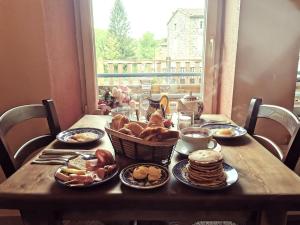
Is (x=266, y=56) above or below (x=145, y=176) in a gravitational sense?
above

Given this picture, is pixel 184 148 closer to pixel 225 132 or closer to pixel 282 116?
pixel 225 132

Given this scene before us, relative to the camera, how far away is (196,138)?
95cm

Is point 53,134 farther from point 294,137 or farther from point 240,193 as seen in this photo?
point 294,137

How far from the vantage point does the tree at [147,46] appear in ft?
6.63

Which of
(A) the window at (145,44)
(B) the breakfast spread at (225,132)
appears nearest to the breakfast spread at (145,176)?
(B) the breakfast spread at (225,132)

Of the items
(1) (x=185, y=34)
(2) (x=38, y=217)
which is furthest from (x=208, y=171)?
(1) (x=185, y=34)

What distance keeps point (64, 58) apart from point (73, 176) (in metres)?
1.21

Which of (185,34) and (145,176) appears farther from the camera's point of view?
(185,34)

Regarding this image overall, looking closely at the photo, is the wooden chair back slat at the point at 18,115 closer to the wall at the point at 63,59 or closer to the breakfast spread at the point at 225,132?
the wall at the point at 63,59

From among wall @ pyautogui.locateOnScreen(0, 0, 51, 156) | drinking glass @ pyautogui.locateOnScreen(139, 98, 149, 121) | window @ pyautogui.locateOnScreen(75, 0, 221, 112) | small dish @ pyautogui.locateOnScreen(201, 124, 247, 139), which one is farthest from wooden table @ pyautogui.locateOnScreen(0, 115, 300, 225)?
window @ pyautogui.locateOnScreen(75, 0, 221, 112)

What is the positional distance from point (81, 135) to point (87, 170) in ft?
1.14

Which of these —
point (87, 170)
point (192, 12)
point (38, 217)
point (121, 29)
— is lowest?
point (38, 217)

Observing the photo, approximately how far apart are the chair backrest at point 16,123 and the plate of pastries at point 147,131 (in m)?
0.42

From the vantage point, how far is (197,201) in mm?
721
